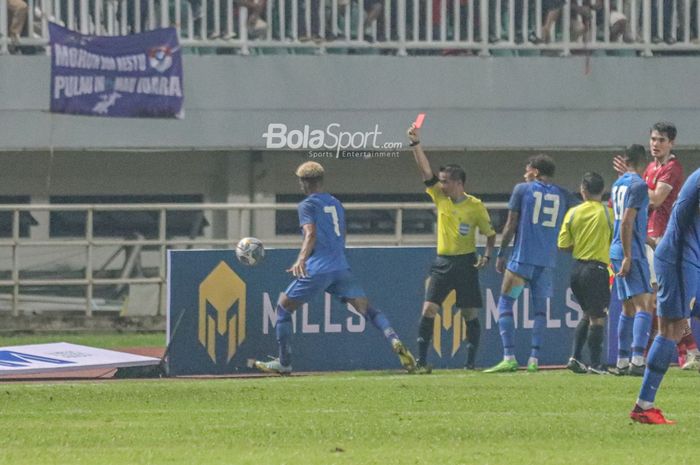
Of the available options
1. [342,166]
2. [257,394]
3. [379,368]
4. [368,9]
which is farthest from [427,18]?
[257,394]

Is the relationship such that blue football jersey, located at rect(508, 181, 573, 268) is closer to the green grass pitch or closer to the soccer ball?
the green grass pitch

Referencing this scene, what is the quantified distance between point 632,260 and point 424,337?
1.88 metres

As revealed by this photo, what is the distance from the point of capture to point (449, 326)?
51.3 feet

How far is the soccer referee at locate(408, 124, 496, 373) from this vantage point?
1485cm

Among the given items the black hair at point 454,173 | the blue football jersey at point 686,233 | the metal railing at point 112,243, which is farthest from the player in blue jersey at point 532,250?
the metal railing at point 112,243

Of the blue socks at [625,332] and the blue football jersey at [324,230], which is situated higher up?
the blue football jersey at [324,230]

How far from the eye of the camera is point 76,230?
23281 mm

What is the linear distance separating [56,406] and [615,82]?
14.0 metres

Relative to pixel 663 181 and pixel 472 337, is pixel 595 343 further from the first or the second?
pixel 663 181

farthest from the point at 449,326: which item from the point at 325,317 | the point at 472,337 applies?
the point at 325,317

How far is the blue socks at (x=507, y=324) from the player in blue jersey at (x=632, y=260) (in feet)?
3.29

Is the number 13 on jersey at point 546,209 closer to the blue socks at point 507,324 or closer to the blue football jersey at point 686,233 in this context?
the blue socks at point 507,324

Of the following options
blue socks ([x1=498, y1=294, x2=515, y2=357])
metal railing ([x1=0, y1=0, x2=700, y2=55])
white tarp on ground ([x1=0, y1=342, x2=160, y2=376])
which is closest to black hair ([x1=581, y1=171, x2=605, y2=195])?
blue socks ([x1=498, y1=294, x2=515, y2=357])

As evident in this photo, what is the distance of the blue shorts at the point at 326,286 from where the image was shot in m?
14.5
